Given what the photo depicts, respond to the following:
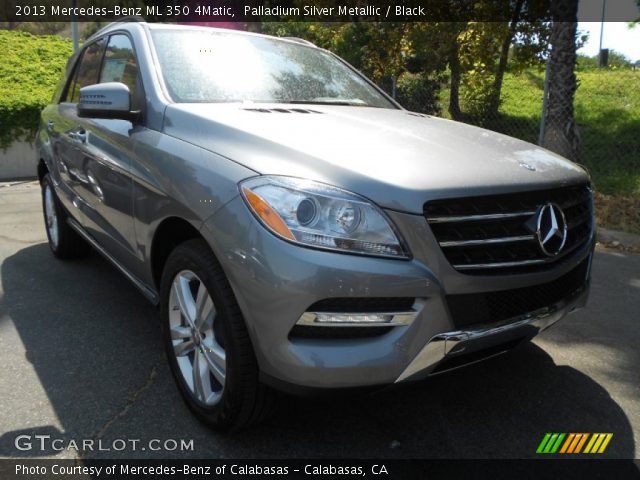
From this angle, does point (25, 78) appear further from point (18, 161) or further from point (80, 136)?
point (80, 136)

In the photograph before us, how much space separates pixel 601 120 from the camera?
1148cm

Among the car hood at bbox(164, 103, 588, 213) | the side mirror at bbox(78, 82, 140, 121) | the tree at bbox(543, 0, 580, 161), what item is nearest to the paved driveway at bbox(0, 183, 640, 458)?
the car hood at bbox(164, 103, 588, 213)

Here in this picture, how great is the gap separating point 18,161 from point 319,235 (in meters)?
9.46

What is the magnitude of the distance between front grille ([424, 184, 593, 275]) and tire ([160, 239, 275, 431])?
80 centimetres

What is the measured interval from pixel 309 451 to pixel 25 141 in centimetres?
942

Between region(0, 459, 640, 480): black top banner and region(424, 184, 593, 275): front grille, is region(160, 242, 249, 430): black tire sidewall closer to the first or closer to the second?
region(0, 459, 640, 480): black top banner

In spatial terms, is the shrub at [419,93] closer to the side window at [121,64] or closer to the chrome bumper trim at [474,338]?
the side window at [121,64]

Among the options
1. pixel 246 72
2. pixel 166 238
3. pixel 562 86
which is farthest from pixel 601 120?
pixel 166 238

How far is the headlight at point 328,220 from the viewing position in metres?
1.89

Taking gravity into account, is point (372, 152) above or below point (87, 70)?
below

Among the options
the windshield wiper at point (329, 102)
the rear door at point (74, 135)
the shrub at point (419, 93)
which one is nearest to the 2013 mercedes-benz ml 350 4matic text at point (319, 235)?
the windshield wiper at point (329, 102)

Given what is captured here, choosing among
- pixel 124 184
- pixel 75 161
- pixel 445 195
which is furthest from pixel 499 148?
pixel 75 161
